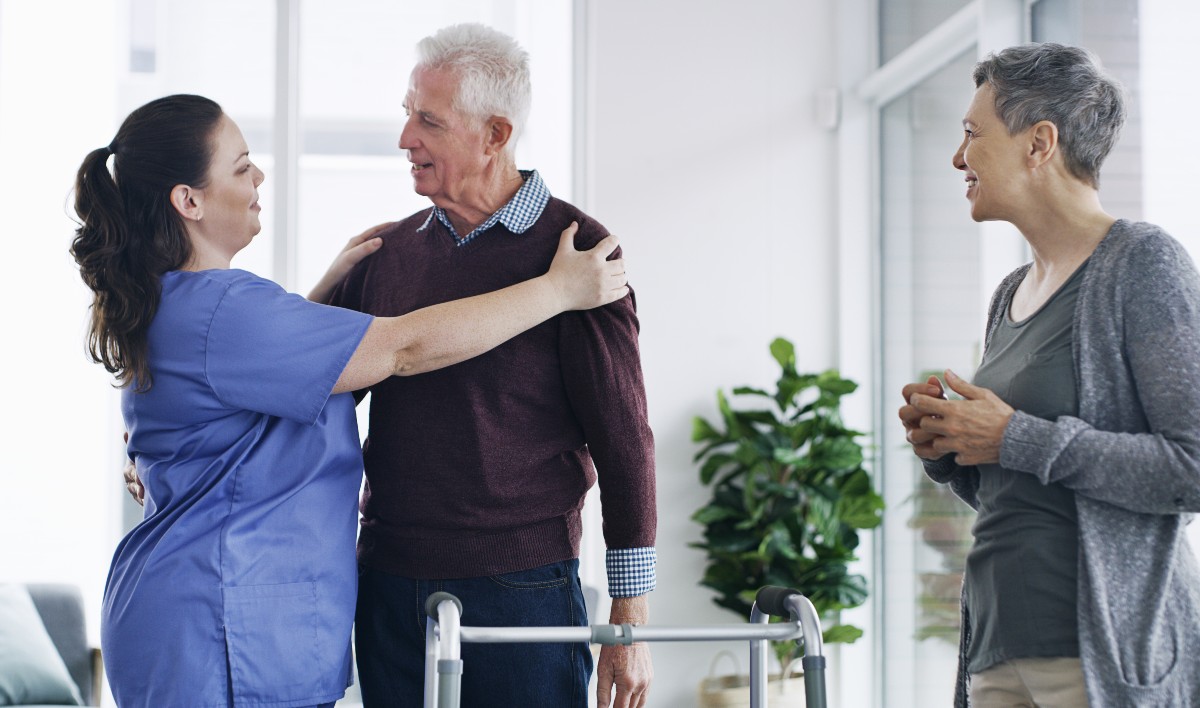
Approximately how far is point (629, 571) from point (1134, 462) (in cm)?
77

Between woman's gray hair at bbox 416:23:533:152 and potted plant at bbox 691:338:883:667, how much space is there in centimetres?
214

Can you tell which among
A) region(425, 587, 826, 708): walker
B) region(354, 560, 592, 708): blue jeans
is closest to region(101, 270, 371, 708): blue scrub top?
region(354, 560, 592, 708): blue jeans

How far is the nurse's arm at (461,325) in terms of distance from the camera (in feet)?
5.40

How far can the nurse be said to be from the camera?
1563 mm

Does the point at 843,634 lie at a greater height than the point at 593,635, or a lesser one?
lesser

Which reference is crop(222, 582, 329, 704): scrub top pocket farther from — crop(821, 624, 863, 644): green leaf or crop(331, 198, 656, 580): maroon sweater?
crop(821, 624, 863, 644): green leaf

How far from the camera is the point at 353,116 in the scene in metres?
4.08

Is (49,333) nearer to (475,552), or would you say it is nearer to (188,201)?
(188,201)

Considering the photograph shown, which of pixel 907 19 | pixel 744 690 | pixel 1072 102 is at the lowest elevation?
pixel 744 690

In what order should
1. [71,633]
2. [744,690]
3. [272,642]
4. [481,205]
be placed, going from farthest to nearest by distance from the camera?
[744,690] → [71,633] → [481,205] → [272,642]

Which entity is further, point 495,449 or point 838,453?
point 838,453

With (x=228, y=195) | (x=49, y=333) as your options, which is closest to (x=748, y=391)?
(x=49, y=333)

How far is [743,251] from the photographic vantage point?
13.7ft

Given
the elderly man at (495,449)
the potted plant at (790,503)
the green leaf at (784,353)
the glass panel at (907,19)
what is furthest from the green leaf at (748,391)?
the elderly man at (495,449)
